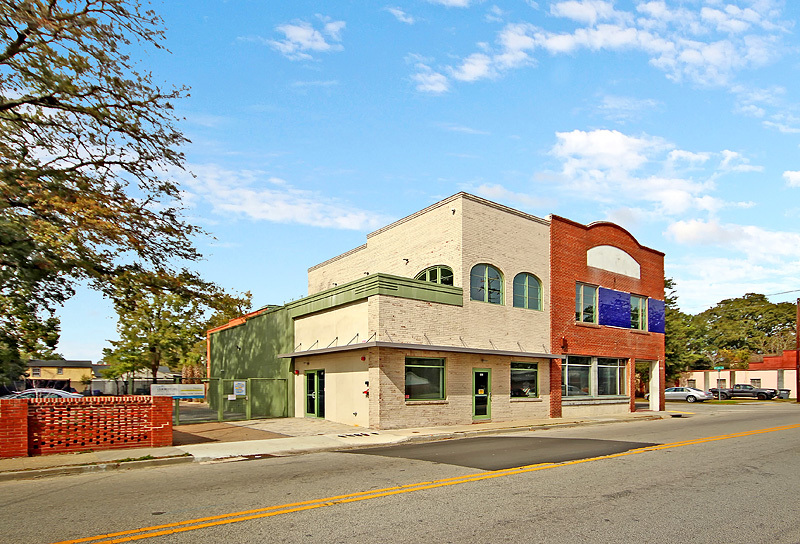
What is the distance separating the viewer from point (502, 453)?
13750mm

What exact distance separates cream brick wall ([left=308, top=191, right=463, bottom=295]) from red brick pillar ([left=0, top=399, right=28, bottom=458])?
14651 mm

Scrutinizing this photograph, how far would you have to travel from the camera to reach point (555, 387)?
1035 inches

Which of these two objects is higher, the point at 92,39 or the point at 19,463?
the point at 92,39

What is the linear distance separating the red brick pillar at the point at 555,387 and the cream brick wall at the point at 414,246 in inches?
272

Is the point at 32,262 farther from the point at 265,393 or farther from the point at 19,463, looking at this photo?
the point at 265,393

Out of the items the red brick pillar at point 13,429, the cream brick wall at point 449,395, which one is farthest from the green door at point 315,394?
the red brick pillar at point 13,429

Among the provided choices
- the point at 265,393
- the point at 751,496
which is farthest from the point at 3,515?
the point at 265,393

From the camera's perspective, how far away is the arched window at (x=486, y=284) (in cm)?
2344

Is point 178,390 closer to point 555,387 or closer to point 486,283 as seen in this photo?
point 486,283

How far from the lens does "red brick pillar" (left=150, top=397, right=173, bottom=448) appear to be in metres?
15.2

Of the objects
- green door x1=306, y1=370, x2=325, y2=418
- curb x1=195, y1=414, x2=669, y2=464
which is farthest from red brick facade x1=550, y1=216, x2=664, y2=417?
green door x1=306, y1=370, x2=325, y2=418

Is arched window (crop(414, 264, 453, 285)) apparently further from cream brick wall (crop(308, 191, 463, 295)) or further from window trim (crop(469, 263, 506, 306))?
window trim (crop(469, 263, 506, 306))

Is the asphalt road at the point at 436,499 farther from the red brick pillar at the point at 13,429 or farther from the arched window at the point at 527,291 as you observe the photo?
the arched window at the point at 527,291

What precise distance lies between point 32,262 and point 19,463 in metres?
5.88
